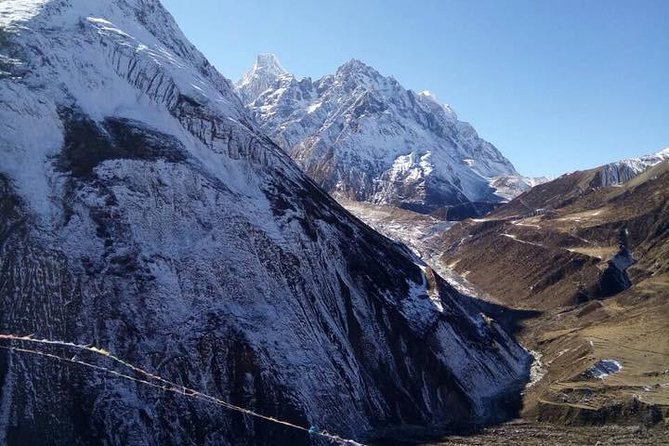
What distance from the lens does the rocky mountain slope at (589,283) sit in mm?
48500

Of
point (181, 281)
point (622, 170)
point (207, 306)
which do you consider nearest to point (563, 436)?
point (207, 306)

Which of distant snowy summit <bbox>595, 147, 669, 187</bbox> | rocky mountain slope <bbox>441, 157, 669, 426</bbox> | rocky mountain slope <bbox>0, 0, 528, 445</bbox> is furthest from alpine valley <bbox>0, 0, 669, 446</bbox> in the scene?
distant snowy summit <bbox>595, 147, 669, 187</bbox>

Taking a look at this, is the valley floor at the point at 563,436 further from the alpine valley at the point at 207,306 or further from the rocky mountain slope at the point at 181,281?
the rocky mountain slope at the point at 181,281

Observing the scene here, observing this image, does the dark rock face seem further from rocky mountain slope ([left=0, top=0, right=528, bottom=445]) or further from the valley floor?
the valley floor

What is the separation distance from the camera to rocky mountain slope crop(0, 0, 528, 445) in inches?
1518

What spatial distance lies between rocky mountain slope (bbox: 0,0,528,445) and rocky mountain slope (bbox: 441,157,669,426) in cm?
596

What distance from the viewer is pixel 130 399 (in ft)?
123

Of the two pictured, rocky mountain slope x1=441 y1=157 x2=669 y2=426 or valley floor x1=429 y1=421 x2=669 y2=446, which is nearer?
valley floor x1=429 y1=421 x2=669 y2=446

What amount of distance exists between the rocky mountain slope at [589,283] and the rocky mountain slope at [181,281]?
235 inches

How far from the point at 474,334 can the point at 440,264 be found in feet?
208

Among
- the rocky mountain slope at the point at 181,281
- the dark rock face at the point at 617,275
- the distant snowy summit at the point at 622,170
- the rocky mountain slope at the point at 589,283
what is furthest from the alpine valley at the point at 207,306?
the distant snowy summit at the point at 622,170

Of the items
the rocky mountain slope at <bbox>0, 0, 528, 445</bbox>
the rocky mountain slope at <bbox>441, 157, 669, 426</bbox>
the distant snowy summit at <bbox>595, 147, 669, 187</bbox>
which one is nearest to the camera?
the rocky mountain slope at <bbox>0, 0, 528, 445</bbox>

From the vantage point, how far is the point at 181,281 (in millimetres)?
45250

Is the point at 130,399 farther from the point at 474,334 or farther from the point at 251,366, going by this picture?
the point at 474,334
